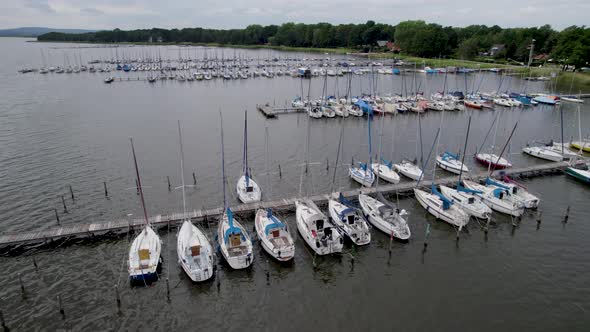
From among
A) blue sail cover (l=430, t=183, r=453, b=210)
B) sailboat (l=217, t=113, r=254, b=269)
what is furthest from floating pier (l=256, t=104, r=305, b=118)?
sailboat (l=217, t=113, r=254, b=269)

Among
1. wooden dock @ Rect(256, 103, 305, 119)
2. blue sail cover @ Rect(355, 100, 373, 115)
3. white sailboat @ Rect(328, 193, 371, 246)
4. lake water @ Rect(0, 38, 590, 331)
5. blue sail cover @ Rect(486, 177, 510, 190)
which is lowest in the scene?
lake water @ Rect(0, 38, 590, 331)

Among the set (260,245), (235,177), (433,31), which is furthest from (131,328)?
(433,31)

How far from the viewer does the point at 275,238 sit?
30922mm

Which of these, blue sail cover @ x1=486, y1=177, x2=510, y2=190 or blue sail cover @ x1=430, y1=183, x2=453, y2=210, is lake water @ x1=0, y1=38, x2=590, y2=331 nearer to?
blue sail cover @ x1=430, y1=183, x2=453, y2=210

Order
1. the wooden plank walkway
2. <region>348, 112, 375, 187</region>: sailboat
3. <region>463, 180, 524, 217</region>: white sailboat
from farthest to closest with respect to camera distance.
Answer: <region>348, 112, 375, 187</region>: sailboat → <region>463, 180, 524, 217</region>: white sailboat → the wooden plank walkway

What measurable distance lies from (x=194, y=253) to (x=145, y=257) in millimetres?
3454

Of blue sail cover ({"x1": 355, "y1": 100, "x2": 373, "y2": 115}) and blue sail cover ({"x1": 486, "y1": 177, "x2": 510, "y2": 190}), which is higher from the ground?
blue sail cover ({"x1": 355, "y1": 100, "x2": 373, "y2": 115})

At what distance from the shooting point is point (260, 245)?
3177 centimetres

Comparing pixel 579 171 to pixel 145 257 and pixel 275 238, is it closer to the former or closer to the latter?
pixel 275 238

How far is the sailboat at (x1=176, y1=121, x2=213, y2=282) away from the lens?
27.1m

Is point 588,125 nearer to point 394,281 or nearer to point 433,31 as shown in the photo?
point 394,281

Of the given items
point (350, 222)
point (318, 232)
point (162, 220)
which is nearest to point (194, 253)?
point (162, 220)

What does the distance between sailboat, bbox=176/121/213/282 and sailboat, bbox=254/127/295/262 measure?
14.1 feet

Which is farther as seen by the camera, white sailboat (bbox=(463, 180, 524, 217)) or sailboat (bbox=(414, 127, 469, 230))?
white sailboat (bbox=(463, 180, 524, 217))
